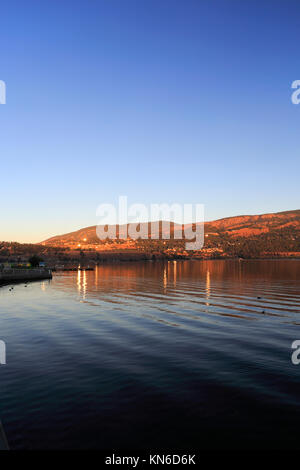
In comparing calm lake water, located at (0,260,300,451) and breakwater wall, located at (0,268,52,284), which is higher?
calm lake water, located at (0,260,300,451)

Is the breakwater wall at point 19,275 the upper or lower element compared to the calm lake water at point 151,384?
lower

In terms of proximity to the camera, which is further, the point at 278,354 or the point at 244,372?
the point at 278,354

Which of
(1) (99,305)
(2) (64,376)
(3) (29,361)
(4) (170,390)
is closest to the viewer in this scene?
(4) (170,390)

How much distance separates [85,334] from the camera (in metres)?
26.1

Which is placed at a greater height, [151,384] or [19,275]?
[151,384]

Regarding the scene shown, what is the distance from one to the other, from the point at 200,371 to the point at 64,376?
705 cm

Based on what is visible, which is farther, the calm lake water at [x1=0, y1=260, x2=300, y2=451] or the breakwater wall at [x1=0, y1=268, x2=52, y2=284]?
the breakwater wall at [x1=0, y1=268, x2=52, y2=284]

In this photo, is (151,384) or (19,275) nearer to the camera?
(151,384)

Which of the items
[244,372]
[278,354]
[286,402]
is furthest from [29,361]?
[278,354]

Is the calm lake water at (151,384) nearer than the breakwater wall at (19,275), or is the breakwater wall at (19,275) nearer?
the calm lake water at (151,384)
